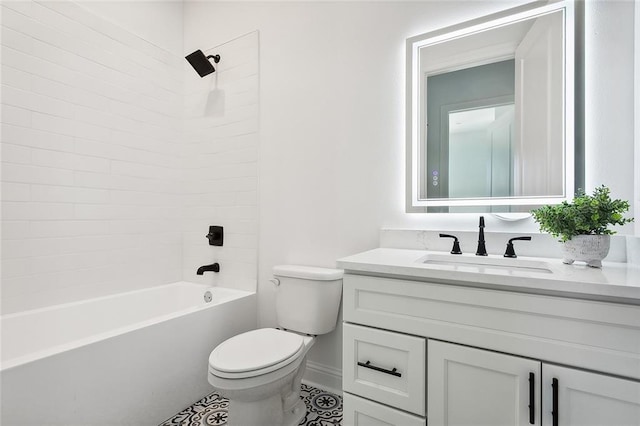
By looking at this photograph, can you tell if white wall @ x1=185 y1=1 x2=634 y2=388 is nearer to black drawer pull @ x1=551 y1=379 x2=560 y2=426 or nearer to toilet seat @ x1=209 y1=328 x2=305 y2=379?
toilet seat @ x1=209 y1=328 x2=305 y2=379

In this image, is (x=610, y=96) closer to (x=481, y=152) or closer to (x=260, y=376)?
(x=481, y=152)

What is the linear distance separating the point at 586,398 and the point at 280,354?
1062 mm

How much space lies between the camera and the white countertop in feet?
2.70

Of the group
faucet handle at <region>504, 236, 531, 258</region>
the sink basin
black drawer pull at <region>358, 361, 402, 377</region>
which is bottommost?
black drawer pull at <region>358, 361, 402, 377</region>

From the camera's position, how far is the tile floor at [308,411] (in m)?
1.61

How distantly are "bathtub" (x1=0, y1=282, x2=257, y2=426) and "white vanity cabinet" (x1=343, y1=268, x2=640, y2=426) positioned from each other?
987 mm

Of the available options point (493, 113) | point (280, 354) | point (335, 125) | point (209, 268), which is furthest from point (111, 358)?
point (493, 113)

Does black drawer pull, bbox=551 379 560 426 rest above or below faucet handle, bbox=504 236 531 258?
below

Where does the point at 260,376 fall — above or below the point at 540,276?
below

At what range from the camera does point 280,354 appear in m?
1.40

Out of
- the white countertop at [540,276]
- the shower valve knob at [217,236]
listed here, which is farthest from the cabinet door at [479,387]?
the shower valve knob at [217,236]

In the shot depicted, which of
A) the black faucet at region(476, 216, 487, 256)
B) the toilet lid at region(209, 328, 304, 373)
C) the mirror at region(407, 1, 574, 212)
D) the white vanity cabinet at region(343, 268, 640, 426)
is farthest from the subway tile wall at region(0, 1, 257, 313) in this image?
the black faucet at region(476, 216, 487, 256)

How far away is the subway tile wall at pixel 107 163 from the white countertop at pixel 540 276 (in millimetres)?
1223

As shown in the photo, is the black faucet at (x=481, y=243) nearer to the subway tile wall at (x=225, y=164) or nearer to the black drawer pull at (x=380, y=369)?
the black drawer pull at (x=380, y=369)
